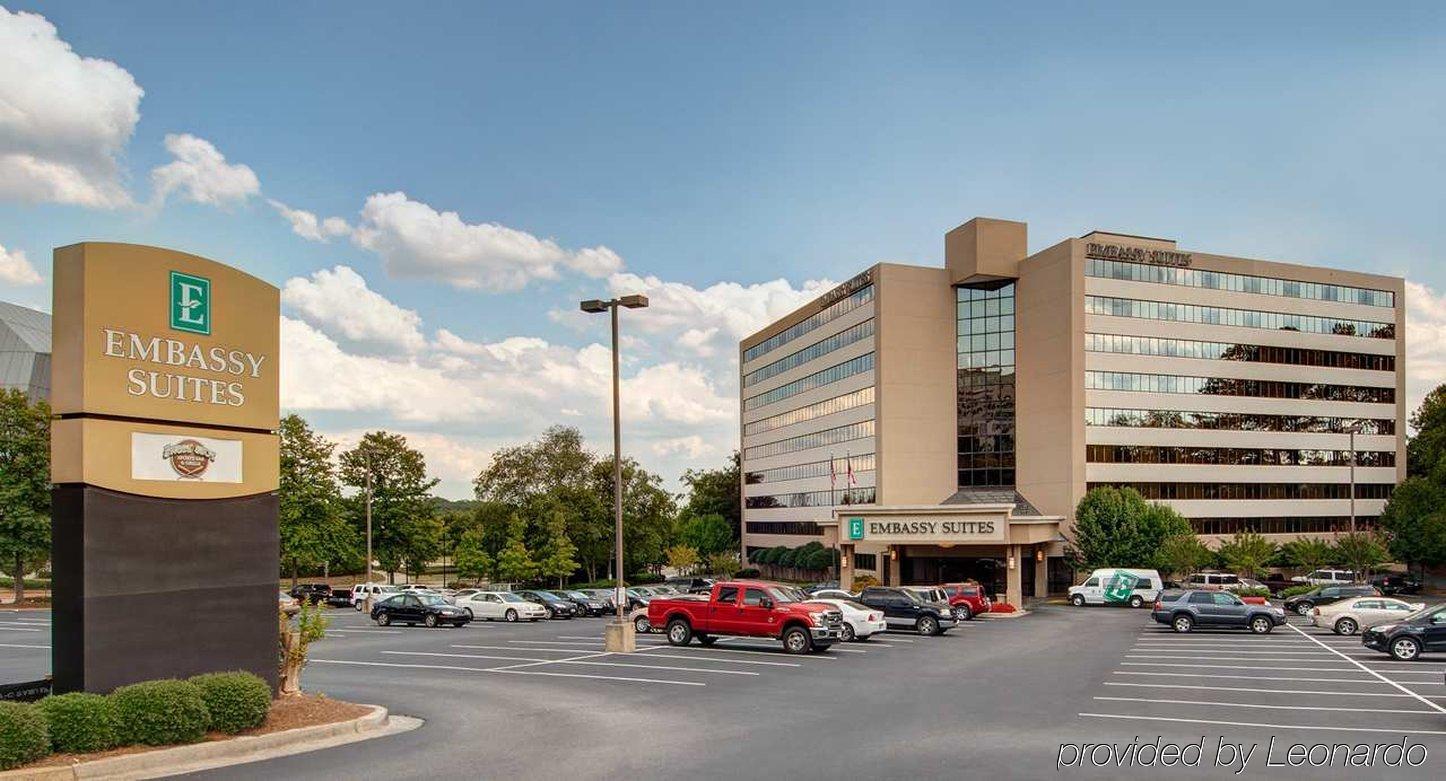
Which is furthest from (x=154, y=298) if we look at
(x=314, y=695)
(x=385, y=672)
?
(x=385, y=672)

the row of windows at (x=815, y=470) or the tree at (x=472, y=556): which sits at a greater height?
the row of windows at (x=815, y=470)

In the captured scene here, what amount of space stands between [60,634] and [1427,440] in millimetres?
88212

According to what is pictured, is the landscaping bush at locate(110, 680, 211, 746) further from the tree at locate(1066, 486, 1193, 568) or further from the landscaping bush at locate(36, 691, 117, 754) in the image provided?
the tree at locate(1066, 486, 1193, 568)

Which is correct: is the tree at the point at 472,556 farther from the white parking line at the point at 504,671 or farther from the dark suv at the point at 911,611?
the white parking line at the point at 504,671

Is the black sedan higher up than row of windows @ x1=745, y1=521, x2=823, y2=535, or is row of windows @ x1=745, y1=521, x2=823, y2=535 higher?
the black sedan

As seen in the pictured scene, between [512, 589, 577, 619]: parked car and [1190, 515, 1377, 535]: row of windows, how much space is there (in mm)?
47327

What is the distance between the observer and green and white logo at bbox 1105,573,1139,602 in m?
55.1

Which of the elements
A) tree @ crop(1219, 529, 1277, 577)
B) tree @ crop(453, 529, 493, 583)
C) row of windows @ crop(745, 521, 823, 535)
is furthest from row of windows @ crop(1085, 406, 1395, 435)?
tree @ crop(453, 529, 493, 583)

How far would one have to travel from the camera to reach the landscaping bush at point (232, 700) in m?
14.5

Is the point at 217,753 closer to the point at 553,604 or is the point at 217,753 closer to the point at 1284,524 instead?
the point at 553,604

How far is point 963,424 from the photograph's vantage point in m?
78.6

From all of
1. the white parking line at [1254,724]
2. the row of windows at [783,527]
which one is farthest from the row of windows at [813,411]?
the white parking line at [1254,724]

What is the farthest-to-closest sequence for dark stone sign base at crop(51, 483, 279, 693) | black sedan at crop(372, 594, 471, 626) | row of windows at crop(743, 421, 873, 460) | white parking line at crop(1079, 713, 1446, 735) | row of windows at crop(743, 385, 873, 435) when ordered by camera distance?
row of windows at crop(743, 421, 873, 460) < row of windows at crop(743, 385, 873, 435) < black sedan at crop(372, 594, 471, 626) < white parking line at crop(1079, 713, 1446, 735) < dark stone sign base at crop(51, 483, 279, 693)

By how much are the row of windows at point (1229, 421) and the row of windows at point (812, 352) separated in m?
18.5
